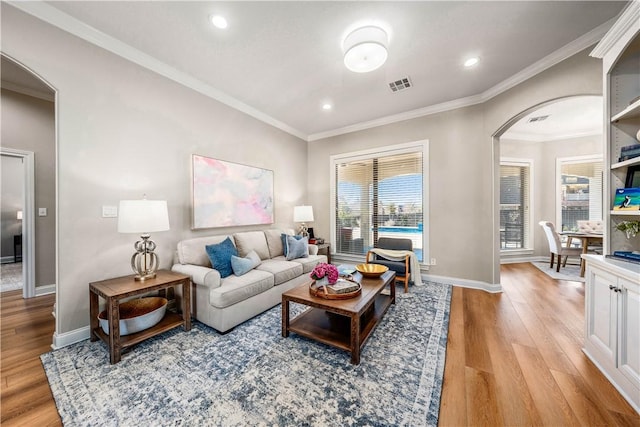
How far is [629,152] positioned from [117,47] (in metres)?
4.61

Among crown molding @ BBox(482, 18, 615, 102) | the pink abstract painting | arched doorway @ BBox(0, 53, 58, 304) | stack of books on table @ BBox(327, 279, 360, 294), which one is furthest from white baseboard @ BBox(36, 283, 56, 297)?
crown molding @ BBox(482, 18, 615, 102)

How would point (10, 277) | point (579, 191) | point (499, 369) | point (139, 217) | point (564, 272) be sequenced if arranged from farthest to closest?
point (579, 191)
point (564, 272)
point (10, 277)
point (139, 217)
point (499, 369)

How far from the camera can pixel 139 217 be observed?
2.04 m

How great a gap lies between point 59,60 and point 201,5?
4.54ft

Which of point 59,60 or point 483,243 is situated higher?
point 59,60

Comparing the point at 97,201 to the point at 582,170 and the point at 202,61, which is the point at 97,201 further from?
the point at 582,170

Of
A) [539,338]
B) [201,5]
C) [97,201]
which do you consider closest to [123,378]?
[97,201]

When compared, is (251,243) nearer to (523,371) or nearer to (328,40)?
(328,40)

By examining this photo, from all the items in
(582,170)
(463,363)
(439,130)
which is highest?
(439,130)

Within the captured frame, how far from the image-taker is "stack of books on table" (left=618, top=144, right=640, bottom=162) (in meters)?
1.67

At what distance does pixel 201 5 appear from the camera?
189 cm

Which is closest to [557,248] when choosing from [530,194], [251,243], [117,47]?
[530,194]

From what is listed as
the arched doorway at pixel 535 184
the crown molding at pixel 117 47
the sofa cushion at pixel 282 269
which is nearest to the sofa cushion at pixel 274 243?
the sofa cushion at pixel 282 269

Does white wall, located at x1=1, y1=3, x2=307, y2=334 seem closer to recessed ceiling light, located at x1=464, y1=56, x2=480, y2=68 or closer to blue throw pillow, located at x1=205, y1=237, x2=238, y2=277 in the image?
blue throw pillow, located at x1=205, y1=237, x2=238, y2=277
